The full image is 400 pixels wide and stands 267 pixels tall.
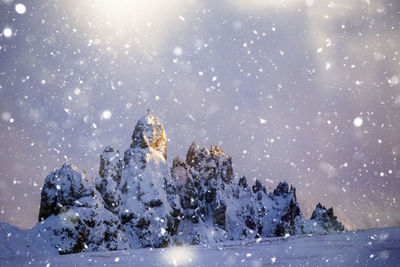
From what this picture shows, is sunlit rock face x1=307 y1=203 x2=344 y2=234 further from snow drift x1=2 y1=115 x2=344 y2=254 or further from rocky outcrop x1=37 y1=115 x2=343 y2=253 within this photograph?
rocky outcrop x1=37 y1=115 x2=343 y2=253

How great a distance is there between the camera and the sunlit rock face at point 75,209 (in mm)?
49453

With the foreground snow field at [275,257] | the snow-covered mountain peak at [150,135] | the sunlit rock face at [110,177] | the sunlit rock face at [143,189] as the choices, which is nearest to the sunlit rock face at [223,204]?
the sunlit rock face at [143,189]

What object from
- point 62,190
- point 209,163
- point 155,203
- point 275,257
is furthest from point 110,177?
point 275,257

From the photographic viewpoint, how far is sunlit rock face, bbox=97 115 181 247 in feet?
279

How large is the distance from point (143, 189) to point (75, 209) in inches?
1512

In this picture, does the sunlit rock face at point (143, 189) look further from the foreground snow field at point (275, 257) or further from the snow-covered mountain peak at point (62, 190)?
the foreground snow field at point (275, 257)

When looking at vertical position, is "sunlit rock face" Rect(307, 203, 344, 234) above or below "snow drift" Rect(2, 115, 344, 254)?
below

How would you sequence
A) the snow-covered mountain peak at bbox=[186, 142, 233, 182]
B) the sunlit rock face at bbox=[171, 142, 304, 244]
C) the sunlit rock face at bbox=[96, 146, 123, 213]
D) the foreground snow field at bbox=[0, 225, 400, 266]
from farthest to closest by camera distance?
the snow-covered mountain peak at bbox=[186, 142, 233, 182] → the sunlit rock face at bbox=[171, 142, 304, 244] → the sunlit rock face at bbox=[96, 146, 123, 213] → the foreground snow field at bbox=[0, 225, 400, 266]

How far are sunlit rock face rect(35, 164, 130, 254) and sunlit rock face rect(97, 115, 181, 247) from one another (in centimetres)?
2696

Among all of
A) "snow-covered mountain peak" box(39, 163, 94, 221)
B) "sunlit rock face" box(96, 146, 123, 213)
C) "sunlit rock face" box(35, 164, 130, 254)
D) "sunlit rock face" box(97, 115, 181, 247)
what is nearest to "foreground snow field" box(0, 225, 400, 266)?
"sunlit rock face" box(35, 164, 130, 254)

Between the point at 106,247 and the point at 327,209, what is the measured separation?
178m

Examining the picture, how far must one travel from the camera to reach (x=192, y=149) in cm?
13838

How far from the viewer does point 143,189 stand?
9056cm

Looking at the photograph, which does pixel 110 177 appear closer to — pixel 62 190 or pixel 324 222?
pixel 62 190
